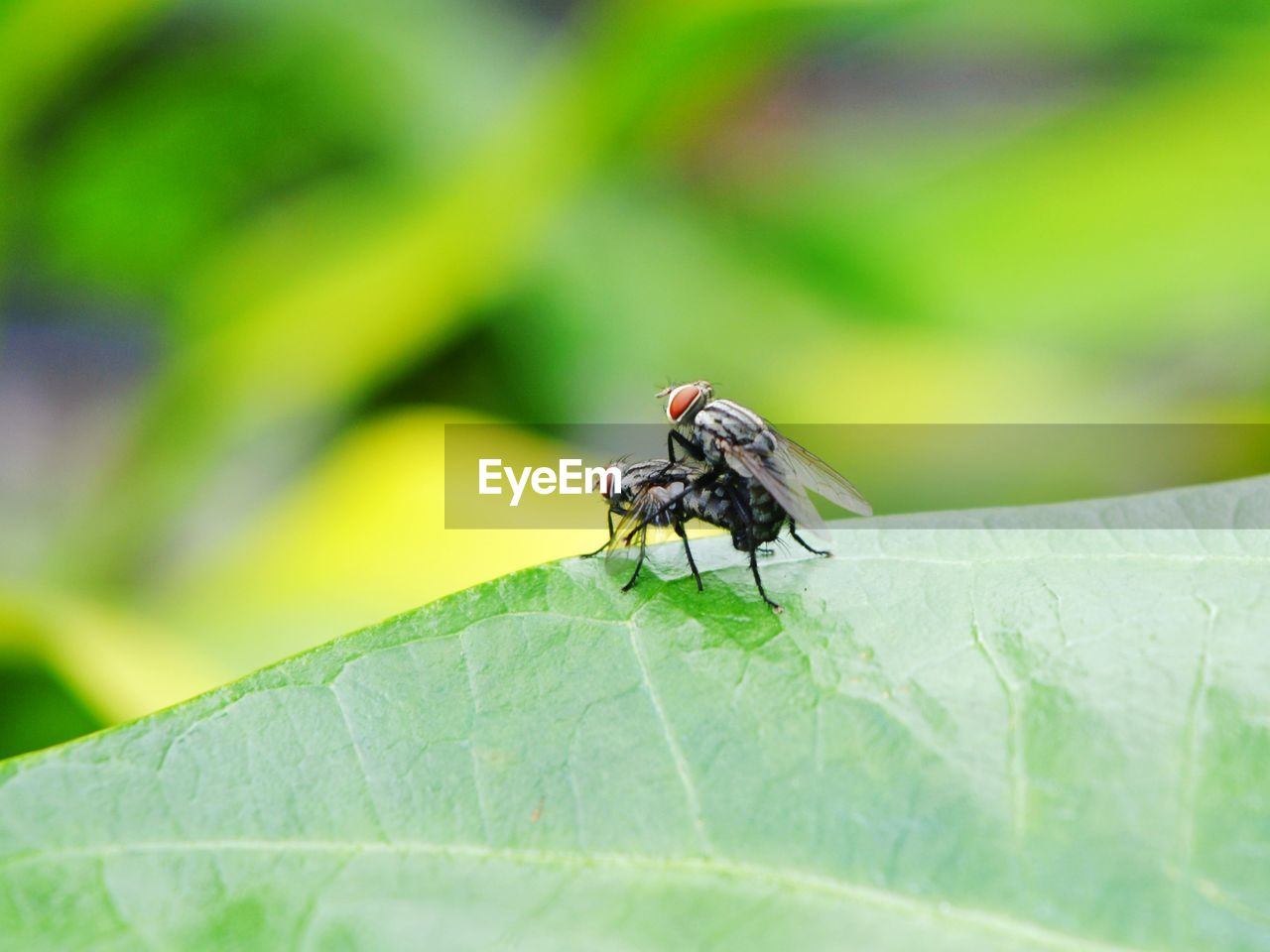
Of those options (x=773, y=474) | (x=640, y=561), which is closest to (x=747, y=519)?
(x=773, y=474)

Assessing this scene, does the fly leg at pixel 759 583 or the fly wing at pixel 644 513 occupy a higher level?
the fly wing at pixel 644 513

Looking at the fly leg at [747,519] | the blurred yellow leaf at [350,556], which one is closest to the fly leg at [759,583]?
the fly leg at [747,519]

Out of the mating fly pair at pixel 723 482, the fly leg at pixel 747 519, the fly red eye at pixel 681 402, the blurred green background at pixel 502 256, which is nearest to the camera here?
the fly leg at pixel 747 519

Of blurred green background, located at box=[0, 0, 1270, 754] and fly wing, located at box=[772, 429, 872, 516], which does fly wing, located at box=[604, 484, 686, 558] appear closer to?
fly wing, located at box=[772, 429, 872, 516]

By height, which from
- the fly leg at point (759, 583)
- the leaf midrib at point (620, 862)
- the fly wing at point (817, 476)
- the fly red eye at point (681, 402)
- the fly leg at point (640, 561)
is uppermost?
the fly red eye at point (681, 402)

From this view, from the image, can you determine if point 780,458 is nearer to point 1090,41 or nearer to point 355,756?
point 355,756

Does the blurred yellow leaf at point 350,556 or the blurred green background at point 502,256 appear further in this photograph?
the blurred green background at point 502,256

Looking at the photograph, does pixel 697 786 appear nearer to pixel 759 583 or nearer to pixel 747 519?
pixel 759 583

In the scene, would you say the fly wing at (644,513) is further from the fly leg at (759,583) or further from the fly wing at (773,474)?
the fly leg at (759,583)

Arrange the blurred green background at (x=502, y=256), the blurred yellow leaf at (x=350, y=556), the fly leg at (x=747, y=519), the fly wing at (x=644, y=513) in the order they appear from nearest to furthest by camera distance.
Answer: the fly leg at (x=747, y=519), the fly wing at (x=644, y=513), the blurred yellow leaf at (x=350, y=556), the blurred green background at (x=502, y=256)
